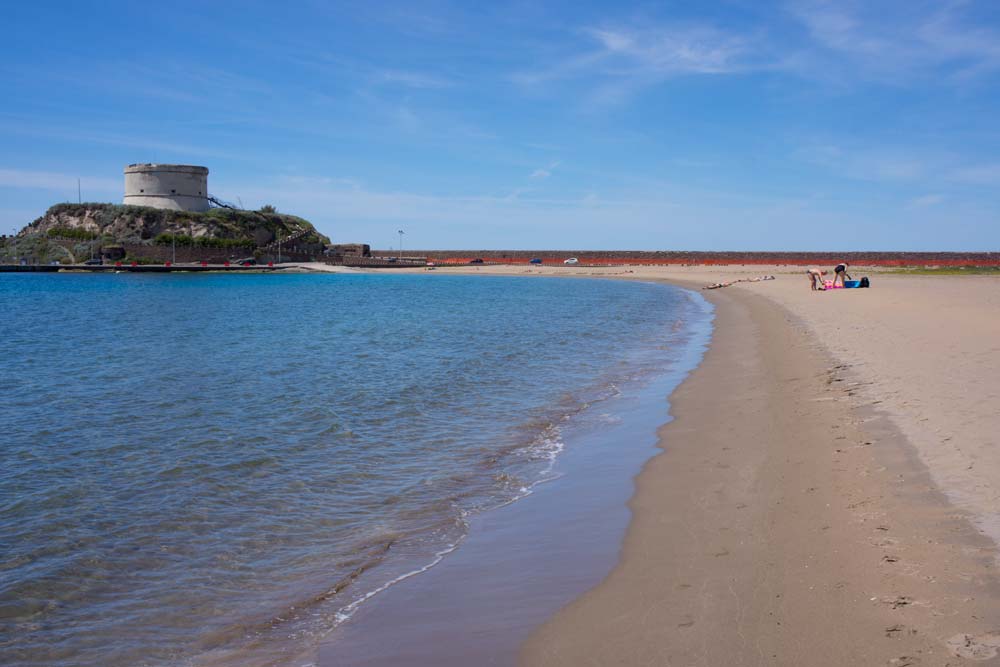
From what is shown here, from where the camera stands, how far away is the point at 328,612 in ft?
16.3

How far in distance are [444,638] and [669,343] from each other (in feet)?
59.0

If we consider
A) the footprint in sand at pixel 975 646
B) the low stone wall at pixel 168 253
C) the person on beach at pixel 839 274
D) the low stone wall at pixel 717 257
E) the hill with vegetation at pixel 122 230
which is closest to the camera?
the footprint in sand at pixel 975 646

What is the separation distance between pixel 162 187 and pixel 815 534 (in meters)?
120

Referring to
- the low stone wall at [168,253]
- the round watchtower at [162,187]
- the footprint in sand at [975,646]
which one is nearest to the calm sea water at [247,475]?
the footprint in sand at [975,646]

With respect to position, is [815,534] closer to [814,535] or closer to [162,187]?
[814,535]

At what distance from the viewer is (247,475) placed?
8281 millimetres

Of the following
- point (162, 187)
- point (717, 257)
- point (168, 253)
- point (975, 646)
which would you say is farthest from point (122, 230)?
point (975, 646)

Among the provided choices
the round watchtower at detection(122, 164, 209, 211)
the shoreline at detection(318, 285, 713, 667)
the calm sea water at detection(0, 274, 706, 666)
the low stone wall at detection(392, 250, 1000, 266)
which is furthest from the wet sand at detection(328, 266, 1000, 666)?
the round watchtower at detection(122, 164, 209, 211)

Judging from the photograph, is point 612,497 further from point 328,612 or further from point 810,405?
point 810,405

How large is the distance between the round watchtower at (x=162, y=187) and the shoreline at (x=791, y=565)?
116m

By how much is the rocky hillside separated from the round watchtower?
10.1 feet

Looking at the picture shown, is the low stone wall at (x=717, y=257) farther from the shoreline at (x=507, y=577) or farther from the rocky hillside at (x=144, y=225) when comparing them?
the shoreline at (x=507, y=577)

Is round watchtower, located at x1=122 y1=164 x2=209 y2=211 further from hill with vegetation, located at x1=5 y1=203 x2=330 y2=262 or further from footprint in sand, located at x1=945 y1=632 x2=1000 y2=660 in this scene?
footprint in sand, located at x1=945 y1=632 x2=1000 y2=660

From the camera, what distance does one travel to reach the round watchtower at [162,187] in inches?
4377
